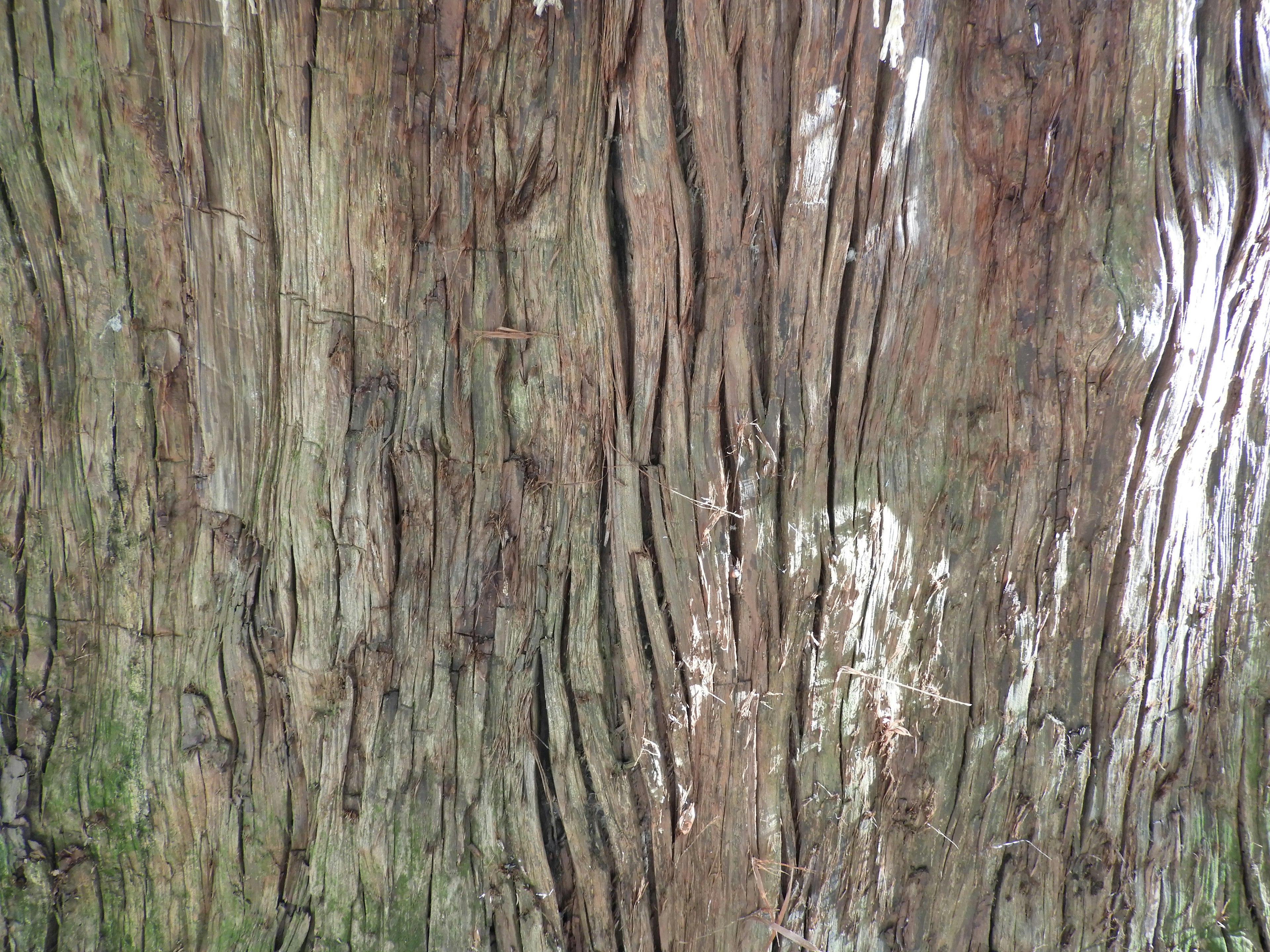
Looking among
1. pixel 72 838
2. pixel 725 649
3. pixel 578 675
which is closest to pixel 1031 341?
pixel 725 649

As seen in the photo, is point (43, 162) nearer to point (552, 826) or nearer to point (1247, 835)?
point (552, 826)

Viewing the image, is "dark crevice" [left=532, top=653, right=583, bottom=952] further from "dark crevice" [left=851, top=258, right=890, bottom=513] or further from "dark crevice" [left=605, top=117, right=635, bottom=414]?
"dark crevice" [left=851, top=258, right=890, bottom=513]

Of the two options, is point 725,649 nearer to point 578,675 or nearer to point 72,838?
point 578,675

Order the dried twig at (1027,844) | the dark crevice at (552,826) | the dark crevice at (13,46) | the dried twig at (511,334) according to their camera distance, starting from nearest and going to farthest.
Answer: the dark crevice at (13,46), the dried twig at (511,334), the dark crevice at (552,826), the dried twig at (1027,844)

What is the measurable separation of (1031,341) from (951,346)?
0.17 metres

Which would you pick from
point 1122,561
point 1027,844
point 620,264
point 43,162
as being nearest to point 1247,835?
point 1027,844

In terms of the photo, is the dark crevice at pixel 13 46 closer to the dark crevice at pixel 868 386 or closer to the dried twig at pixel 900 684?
the dark crevice at pixel 868 386

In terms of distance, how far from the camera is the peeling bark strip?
1526 mm

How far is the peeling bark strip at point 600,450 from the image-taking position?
5.01 feet

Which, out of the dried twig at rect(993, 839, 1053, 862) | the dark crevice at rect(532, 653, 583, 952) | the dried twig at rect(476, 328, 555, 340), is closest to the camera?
the dried twig at rect(476, 328, 555, 340)

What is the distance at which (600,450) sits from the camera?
5.45 feet

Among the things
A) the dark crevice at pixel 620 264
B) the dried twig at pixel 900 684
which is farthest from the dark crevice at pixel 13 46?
the dried twig at pixel 900 684

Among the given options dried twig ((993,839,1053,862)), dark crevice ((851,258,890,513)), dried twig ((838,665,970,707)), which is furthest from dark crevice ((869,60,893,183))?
dried twig ((993,839,1053,862))

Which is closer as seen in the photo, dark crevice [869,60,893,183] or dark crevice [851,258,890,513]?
dark crevice [869,60,893,183]
